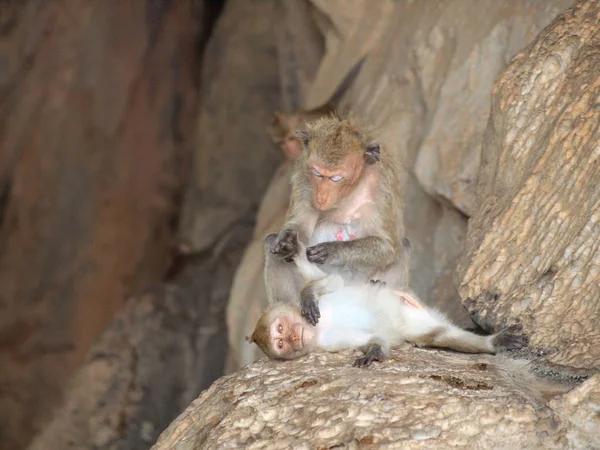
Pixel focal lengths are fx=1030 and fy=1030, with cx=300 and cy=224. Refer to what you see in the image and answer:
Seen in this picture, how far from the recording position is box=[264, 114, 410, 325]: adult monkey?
558 centimetres

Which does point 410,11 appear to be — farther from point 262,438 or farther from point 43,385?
point 43,385

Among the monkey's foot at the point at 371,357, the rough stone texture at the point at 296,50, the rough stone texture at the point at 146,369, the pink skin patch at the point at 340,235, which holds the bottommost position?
the rough stone texture at the point at 146,369

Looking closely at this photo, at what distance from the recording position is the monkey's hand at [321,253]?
5.58m

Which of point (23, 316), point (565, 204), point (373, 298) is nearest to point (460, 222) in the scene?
point (373, 298)

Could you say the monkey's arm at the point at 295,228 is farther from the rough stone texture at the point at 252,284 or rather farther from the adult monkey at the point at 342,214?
the rough stone texture at the point at 252,284

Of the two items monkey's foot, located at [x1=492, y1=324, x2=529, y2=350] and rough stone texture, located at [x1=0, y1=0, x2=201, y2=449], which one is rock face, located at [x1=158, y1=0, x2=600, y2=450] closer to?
monkey's foot, located at [x1=492, y1=324, x2=529, y2=350]

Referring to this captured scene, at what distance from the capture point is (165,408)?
9.86 metres

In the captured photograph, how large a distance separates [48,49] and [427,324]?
25.2ft

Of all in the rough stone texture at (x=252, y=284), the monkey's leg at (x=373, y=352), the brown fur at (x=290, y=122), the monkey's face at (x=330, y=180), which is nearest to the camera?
the monkey's leg at (x=373, y=352)

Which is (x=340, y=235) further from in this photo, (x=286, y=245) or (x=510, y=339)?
(x=510, y=339)

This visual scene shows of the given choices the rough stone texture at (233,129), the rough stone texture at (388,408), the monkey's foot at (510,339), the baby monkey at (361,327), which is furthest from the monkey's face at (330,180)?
the rough stone texture at (233,129)

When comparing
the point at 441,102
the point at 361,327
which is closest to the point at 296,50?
the point at 441,102

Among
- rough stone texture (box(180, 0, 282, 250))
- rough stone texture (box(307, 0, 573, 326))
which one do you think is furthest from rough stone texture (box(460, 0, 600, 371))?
rough stone texture (box(180, 0, 282, 250))

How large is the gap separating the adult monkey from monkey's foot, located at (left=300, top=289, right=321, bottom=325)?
0.25 ft
